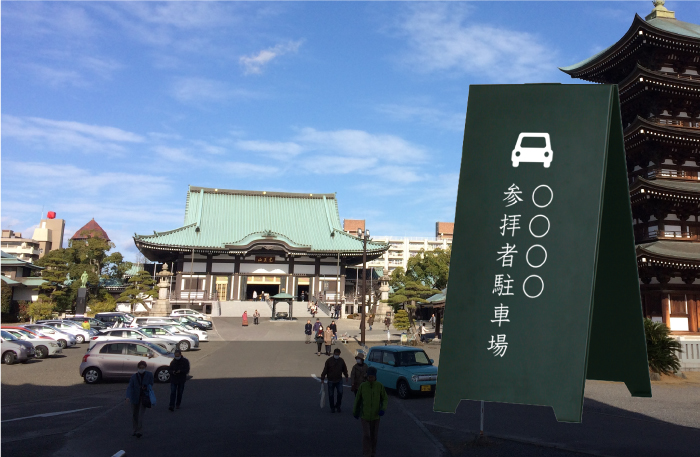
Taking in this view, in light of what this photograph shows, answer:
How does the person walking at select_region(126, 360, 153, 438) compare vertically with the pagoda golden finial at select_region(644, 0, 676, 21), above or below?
below

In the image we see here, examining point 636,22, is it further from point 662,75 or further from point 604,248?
point 604,248

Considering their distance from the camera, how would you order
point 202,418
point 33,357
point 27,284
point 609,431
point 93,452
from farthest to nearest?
point 27,284 → point 33,357 → point 202,418 → point 609,431 → point 93,452

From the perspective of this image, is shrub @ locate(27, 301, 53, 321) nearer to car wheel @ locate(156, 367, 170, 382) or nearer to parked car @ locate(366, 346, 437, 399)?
car wheel @ locate(156, 367, 170, 382)

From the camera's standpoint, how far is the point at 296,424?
11.4 meters

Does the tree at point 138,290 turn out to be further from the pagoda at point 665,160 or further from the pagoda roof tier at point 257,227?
the pagoda at point 665,160

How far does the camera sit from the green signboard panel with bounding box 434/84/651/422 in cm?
605

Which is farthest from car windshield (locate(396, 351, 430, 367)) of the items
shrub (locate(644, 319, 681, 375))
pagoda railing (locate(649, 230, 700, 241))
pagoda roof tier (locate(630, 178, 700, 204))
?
pagoda railing (locate(649, 230, 700, 241))

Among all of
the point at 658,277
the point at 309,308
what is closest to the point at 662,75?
the point at 658,277

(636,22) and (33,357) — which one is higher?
(636,22)

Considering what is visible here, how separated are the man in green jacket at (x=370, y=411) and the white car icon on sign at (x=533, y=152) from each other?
178 inches

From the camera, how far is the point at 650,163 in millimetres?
25359

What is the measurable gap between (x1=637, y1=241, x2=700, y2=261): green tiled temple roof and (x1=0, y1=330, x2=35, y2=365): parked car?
86.6ft

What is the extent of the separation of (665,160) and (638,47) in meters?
5.65

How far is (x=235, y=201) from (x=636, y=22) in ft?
168
